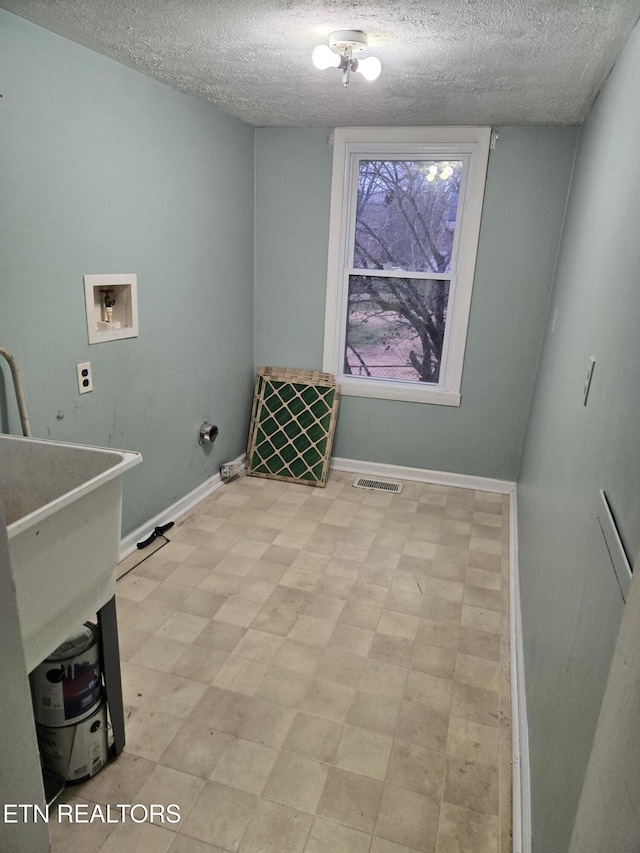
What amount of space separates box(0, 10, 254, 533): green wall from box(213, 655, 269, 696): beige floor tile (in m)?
1.04

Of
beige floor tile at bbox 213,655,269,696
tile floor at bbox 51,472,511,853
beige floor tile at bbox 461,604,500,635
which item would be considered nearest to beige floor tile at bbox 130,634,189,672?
tile floor at bbox 51,472,511,853

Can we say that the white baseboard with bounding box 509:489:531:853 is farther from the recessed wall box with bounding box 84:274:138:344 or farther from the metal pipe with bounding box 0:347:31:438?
the recessed wall box with bounding box 84:274:138:344

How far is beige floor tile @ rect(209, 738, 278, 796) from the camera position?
1.54 meters

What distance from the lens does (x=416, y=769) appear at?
161cm

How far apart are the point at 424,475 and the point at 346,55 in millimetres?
2576

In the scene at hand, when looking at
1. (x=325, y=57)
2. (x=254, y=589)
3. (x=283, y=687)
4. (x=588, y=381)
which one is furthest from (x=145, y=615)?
(x=325, y=57)

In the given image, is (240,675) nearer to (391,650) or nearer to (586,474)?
(391,650)

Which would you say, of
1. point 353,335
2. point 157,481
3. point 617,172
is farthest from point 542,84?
point 157,481

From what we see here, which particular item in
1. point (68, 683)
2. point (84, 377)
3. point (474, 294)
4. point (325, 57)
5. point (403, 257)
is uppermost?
point (325, 57)

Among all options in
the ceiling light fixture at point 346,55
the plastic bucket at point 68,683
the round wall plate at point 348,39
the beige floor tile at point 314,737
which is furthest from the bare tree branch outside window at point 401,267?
the plastic bucket at point 68,683

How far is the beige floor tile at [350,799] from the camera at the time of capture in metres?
1.45

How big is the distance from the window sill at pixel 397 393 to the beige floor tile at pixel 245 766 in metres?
2.43

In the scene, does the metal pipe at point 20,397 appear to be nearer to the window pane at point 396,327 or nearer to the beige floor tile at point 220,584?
the beige floor tile at point 220,584

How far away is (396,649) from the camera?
2.11 meters
